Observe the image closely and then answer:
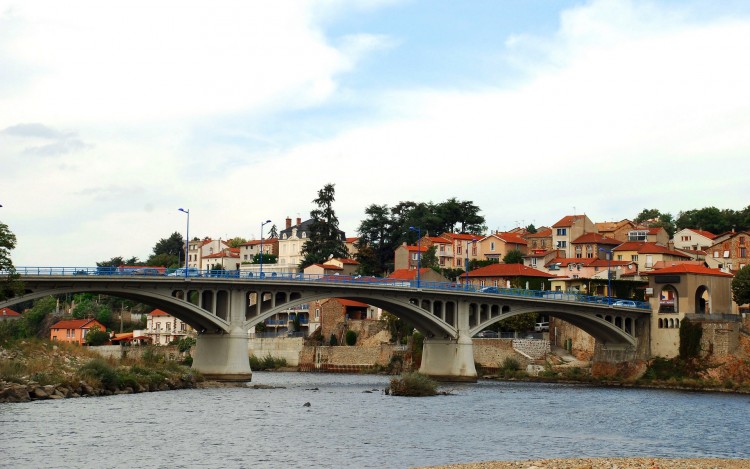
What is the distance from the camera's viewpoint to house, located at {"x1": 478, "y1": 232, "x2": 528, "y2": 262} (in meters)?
158

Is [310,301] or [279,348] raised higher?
[310,301]

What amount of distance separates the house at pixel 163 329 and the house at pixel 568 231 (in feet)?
185

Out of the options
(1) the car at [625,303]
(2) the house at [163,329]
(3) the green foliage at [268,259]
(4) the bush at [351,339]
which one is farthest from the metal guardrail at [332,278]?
(3) the green foliage at [268,259]

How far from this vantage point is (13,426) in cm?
5112

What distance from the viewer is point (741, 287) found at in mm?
107562

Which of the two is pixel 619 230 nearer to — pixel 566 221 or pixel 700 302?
pixel 566 221

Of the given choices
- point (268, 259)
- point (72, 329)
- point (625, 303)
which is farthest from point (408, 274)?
point (268, 259)

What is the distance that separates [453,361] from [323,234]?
235ft

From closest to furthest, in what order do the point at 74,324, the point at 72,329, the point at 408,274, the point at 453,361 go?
the point at 453,361, the point at 408,274, the point at 72,329, the point at 74,324

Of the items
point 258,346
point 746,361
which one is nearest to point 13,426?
point 746,361

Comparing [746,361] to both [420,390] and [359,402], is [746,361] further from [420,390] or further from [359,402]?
[359,402]

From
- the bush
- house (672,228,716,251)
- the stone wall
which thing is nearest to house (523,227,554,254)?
house (672,228,716,251)

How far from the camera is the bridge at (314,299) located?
8025cm

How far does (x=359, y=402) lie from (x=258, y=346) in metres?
64.0
